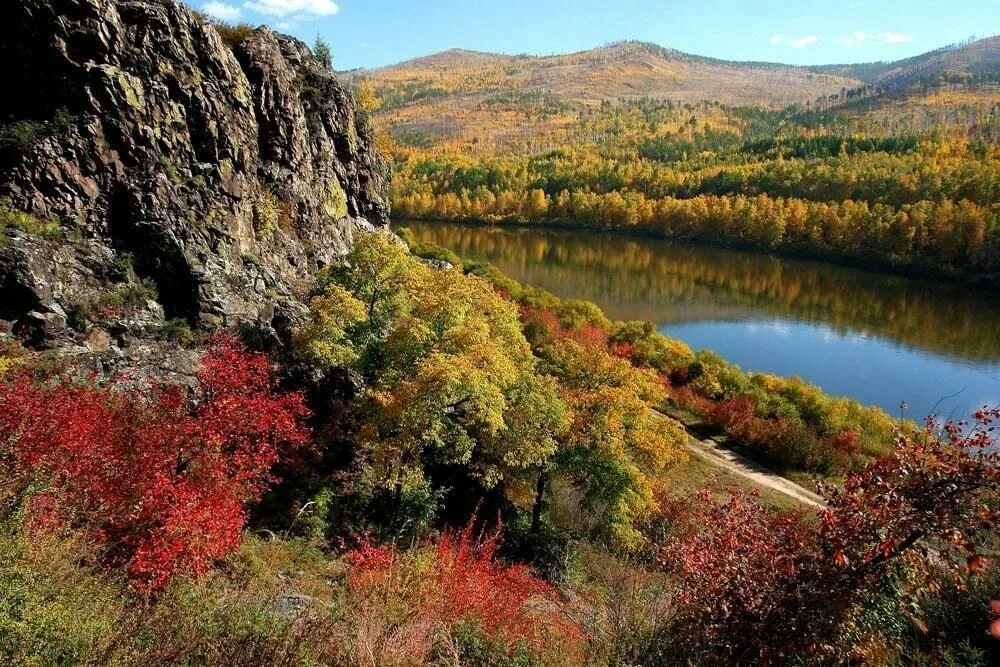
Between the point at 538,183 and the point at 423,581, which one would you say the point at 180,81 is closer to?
the point at 423,581

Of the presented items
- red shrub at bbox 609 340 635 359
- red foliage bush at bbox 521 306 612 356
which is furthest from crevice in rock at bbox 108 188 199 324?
red shrub at bbox 609 340 635 359

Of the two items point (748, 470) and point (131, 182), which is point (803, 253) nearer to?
point (748, 470)

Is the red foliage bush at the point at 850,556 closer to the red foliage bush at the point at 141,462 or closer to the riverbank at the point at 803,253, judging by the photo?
the red foliage bush at the point at 141,462

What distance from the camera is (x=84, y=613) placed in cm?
733

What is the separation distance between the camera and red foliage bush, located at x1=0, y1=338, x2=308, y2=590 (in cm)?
1096

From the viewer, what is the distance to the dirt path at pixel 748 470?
29.0m

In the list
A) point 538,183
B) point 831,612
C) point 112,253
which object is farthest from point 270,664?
point 538,183

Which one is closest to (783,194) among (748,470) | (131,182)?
(748,470)

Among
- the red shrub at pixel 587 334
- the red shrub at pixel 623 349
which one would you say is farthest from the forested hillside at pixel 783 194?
the red shrub at pixel 623 349

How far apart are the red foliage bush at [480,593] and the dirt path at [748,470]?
16865mm

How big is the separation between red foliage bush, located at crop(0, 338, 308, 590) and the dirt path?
870 inches

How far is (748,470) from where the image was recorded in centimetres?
3105

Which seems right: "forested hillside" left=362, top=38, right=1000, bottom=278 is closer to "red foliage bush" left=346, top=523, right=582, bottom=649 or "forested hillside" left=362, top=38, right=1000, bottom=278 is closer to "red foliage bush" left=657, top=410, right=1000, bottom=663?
"red foliage bush" left=346, top=523, right=582, bottom=649

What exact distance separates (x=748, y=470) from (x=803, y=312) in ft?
156
